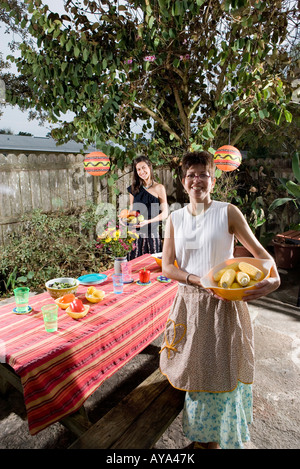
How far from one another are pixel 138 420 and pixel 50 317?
779mm

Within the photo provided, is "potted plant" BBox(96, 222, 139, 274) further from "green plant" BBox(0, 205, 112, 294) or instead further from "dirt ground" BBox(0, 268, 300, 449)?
"green plant" BBox(0, 205, 112, 294)

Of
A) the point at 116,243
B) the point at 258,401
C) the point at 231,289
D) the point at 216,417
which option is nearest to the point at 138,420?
the point at 216,417

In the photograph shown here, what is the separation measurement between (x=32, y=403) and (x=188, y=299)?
0.99 meters

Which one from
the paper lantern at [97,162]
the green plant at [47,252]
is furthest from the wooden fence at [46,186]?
the paper lantern at [97,162]

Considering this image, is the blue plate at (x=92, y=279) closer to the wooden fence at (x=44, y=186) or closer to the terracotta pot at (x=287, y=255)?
the wooden fence at (x=44, y=186)

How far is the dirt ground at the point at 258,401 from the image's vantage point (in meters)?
2.15

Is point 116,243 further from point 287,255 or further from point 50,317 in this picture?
point 287,255

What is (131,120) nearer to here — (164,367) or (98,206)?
(98,206)

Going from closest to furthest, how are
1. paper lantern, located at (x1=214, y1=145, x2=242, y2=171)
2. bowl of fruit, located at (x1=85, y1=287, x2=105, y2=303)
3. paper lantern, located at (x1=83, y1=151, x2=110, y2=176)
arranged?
bowl of fruit, located at (x1=85, y1=287, x2=105, y2=303) < paper lantern, located at (x1=214, y1=145, x2=242, y2=171) < paper lantern, located at (x1=83, y1=151, x2=110, y2=176)

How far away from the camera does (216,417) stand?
167 cm

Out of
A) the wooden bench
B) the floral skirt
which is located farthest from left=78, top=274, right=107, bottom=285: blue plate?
the floral skirt

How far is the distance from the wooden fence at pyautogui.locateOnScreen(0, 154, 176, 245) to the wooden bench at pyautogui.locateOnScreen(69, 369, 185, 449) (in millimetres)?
3825

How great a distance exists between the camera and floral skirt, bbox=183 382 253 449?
5.43 ft
